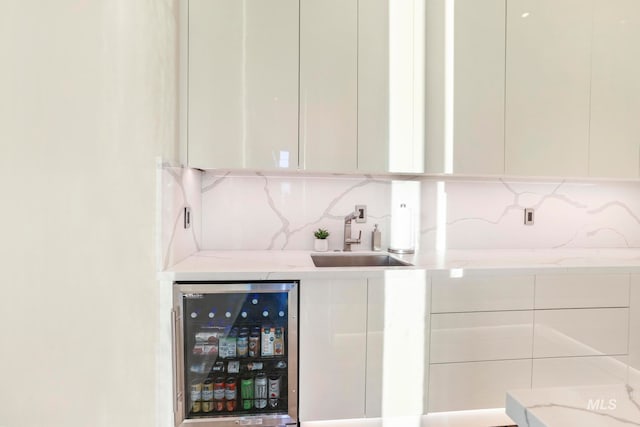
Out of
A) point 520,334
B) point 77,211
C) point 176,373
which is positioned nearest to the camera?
point 77,211

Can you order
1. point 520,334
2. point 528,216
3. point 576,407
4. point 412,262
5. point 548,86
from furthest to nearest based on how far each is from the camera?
1. point 528,216
2. point 548,86
3. point 412,262
4. point 520,334
5. point 576,407

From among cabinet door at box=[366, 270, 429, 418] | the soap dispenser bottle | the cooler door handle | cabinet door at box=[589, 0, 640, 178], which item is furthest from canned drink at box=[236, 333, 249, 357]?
cabinet door at box=[589, 0, 640, 178]

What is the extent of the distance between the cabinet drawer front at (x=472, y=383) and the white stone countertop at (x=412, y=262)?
0.49 meters

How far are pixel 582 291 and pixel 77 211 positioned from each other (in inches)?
86.3

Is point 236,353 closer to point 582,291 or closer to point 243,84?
point 243,84

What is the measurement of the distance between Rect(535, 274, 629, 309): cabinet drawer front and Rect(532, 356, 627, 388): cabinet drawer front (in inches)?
11.2

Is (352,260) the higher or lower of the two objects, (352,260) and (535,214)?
the lower

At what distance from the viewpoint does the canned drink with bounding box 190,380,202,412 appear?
165cm

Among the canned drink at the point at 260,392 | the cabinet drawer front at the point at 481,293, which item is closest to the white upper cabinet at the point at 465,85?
the cabinet drawer front at the point at 481,293

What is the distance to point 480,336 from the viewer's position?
176 centimetres

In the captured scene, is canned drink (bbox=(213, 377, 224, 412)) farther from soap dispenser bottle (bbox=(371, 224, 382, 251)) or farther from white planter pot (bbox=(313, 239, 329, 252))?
soap dispenser bottle (bbox=(371, 224, 382, 251))

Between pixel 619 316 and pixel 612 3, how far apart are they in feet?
5.74

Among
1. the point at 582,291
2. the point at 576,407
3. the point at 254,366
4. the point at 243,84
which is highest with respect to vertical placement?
the point at 243,84

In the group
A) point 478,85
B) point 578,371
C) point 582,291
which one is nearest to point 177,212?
point 478,85
